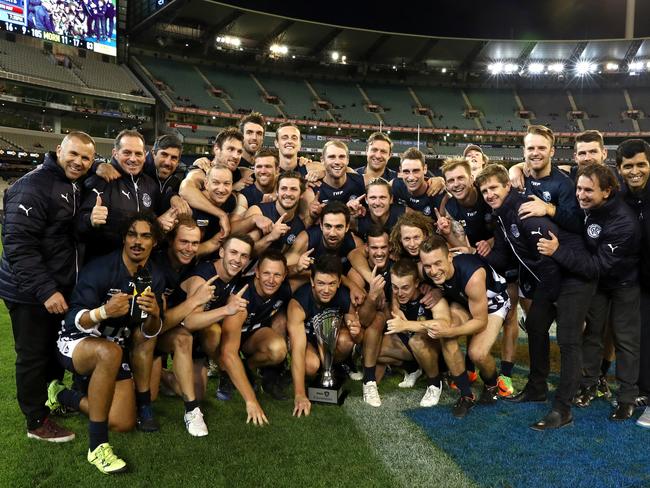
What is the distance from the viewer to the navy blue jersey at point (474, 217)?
4711 mm

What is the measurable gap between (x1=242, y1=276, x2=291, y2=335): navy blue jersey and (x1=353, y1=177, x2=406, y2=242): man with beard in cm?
102

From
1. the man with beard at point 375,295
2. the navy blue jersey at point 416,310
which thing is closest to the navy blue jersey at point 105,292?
the man with beard at point 375,295

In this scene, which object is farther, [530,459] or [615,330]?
[615,330]

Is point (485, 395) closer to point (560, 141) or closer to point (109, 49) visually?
point (109, 49)

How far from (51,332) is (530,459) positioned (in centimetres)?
340

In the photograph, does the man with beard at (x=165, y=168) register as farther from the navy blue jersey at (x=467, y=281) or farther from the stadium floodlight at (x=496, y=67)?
the stadium floodlight at (x=496, y=67)

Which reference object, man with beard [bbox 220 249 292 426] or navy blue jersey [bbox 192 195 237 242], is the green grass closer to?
man with beard [bbox 220 249 292 426]

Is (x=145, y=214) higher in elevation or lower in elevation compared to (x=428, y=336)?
higher

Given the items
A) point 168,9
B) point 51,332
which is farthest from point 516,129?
point 51,332

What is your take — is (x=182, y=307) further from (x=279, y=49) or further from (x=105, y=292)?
(x=279, y=49)

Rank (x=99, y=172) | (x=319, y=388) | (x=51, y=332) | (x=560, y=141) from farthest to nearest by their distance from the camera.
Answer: (x=560, y=141), (x=319, y=388), (x=99, y=172), (x=51, y=332)

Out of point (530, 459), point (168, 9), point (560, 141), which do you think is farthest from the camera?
point (560, 141)

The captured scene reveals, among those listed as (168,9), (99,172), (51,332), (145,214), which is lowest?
(51,332)

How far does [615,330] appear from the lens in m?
3.81
